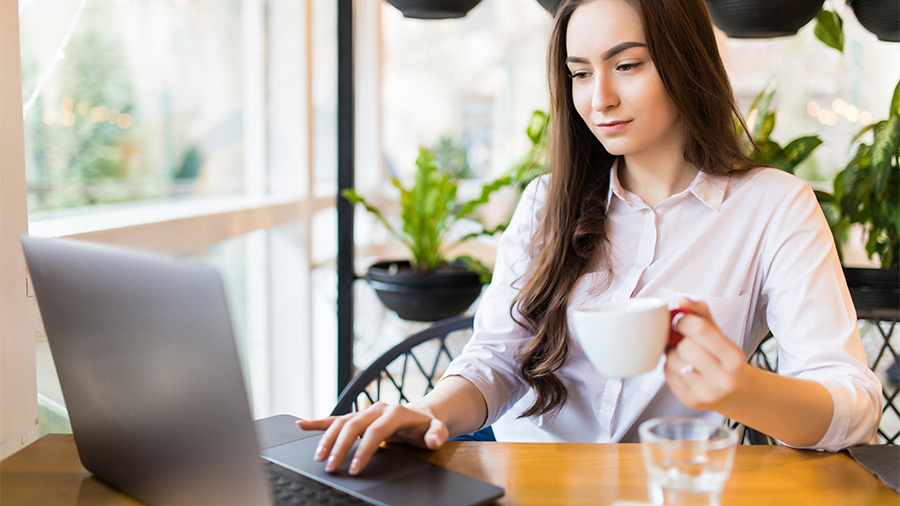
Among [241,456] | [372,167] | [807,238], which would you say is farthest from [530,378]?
[372,167]

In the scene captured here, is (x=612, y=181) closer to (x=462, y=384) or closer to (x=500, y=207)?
(x=462, y=384)

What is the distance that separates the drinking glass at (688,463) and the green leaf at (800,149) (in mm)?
1389

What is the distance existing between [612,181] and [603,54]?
28 cm

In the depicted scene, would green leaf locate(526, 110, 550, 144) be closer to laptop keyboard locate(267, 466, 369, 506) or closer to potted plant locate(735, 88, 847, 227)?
potted plant locate(735, 88, 847, 227)

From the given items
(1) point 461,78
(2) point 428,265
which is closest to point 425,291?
(2) point 428,265

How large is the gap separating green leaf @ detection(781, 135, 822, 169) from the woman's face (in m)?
0.75

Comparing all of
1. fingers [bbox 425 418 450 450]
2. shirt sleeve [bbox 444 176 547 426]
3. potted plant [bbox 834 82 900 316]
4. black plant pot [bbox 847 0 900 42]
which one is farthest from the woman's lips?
potted plant [bbox 834 82 900 316]

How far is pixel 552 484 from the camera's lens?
2.81ft

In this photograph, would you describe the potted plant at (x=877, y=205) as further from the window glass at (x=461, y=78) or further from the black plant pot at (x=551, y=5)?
the window glass at (x=461, y=78)

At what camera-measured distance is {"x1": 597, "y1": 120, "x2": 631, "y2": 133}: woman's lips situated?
1.31 m

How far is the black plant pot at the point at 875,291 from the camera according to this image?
1.78 metres

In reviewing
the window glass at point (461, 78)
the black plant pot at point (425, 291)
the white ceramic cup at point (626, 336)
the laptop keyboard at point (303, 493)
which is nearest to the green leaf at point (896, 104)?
the black plant pot at point (425, 291)

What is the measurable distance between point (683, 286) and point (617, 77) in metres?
0.39

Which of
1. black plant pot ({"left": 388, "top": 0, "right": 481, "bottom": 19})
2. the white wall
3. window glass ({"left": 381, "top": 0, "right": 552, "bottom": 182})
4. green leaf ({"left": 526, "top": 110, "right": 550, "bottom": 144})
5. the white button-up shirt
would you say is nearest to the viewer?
the white wall
